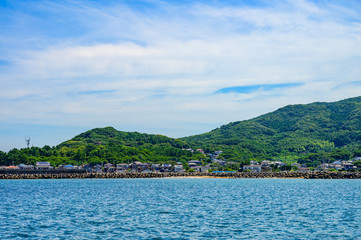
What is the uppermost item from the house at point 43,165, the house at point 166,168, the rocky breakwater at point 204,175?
the house at point 43,165

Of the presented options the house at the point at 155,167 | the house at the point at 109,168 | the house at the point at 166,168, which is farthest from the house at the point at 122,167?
the house at the point at 166,168

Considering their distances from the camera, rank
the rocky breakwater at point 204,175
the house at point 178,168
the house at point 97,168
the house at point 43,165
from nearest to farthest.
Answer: the rocky breakwater at point 204,175 → the house at point 43,165 → the house at point 97,168 → the house at point 178,168

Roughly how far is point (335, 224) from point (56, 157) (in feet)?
602

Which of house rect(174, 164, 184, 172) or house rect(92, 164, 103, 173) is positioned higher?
house rect(92, 164, 103, 173)

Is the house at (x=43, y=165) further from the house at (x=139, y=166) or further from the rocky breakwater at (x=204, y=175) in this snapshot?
the house at (x=139, y=166)

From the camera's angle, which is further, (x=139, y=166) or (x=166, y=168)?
(x=166, y=168)

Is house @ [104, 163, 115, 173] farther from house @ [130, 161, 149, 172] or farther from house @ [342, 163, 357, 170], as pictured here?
house @ [342, 163, 357, 170]

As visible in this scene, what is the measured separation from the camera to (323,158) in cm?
19912

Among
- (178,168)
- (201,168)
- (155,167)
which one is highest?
(155,167)

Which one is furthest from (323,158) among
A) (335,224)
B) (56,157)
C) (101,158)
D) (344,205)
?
(335,224)

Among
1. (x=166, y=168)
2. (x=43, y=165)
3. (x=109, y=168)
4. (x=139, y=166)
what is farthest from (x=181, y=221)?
(x=43, y=165)

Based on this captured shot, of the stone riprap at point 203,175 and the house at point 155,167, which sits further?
the house at point 155,167

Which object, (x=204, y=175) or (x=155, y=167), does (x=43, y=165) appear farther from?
(x=204, y=175)

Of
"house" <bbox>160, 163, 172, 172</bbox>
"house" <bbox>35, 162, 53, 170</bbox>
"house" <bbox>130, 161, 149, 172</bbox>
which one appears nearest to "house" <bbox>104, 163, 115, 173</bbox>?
"house" <bbox>130, 161, 149, 172</bbox>
